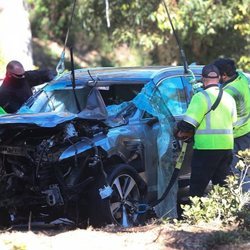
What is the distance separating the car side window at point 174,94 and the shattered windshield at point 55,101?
937 millimetres

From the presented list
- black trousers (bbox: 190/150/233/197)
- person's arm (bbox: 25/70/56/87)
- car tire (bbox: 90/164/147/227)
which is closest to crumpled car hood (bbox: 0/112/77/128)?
car tire (bbox: 90/164/147/227)

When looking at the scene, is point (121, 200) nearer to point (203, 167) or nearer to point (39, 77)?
point (203, 167)

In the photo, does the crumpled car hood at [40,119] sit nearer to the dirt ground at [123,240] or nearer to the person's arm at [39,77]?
the dirt ground at [123,240]

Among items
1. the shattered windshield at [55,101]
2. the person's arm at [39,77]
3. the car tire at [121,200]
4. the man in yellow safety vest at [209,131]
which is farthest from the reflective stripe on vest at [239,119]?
the person's arm at [39,77]

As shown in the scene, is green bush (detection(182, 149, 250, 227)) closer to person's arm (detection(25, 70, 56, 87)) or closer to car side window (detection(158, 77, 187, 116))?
car side window (detection(158, 77, 187, 116))

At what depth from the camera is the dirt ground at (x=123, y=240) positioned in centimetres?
492

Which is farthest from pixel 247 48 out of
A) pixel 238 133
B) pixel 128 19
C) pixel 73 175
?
pixel 73 175

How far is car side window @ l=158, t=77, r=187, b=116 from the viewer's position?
7.48m

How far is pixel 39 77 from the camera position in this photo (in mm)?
9070

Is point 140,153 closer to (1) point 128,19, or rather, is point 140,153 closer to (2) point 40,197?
(2) point 40,197

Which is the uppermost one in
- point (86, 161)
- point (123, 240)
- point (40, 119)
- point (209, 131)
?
point (40, 119)

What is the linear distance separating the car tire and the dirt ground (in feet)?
2.90

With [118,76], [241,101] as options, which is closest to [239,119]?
[241,101]

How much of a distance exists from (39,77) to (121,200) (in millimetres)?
3031
